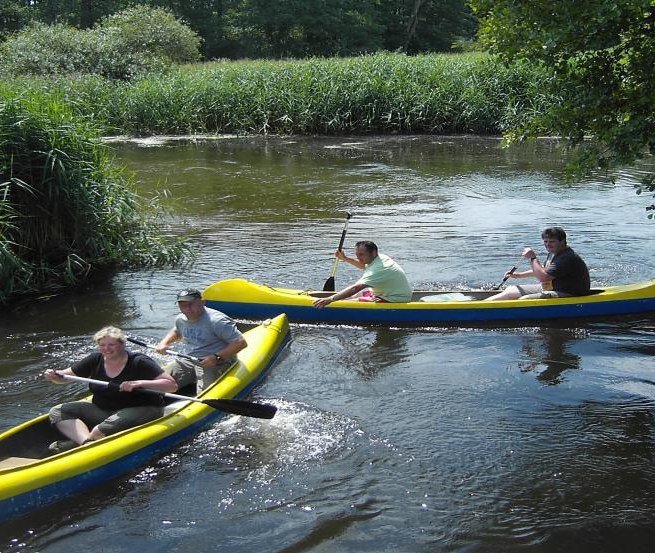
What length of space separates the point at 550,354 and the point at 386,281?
183 cm

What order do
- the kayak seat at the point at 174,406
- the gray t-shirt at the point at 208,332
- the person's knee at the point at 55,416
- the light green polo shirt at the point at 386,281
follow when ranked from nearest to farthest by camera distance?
1. the person's knee at the point at 55,416
2. the kayak seat at the point at 174,406
3. the gray t-shirt at the point at 208,332
4. the light green polo shirt at the point at 386,281

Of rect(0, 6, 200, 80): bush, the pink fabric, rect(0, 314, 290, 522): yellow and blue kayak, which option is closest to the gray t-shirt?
rect(0, 314, 290, 522): yellow and blue kayak

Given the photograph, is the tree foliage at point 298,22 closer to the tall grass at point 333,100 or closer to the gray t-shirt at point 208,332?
the tall grass at point 333,100

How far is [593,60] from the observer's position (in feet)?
22.6

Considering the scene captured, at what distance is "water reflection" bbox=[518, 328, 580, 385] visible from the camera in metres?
7.78

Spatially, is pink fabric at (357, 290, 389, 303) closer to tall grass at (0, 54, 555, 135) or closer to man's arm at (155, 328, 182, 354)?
man's arm at (155, 328, 182, 354)

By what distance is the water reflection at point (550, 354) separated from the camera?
7.78 m

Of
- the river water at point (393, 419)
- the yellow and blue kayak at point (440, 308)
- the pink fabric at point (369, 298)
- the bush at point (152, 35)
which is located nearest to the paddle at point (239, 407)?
the river water at point (393, 419)

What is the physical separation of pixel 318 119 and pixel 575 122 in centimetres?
1546

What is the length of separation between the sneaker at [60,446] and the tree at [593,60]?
4421 millimetres

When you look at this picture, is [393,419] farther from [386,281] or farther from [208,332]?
[386,281]

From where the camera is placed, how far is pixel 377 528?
537cm

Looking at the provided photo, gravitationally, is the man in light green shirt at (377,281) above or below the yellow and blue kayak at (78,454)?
above

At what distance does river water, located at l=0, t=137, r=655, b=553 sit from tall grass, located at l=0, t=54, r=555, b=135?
8.72m
